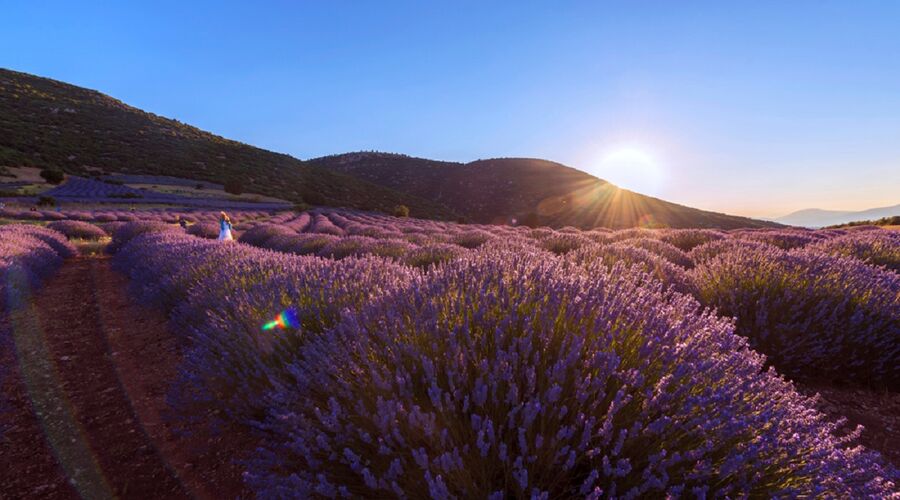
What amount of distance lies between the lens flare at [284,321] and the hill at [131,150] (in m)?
41.8

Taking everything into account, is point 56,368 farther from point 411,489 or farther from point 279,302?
point 411,489

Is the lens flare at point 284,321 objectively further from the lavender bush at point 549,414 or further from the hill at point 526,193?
the hill at point 526,193

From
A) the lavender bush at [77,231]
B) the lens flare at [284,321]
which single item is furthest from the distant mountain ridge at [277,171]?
the lens flare at [284,321]

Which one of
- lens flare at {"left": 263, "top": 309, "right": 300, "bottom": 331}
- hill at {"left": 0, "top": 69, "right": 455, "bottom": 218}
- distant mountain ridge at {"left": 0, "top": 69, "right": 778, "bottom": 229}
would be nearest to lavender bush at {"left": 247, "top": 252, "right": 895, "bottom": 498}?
lens flare at {"left": 263, "top": 309, "right": 300, "bottom": 331}

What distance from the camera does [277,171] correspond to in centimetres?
5644

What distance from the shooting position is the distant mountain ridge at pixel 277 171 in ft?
133

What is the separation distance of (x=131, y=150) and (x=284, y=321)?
2198 inches

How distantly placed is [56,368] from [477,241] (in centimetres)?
636

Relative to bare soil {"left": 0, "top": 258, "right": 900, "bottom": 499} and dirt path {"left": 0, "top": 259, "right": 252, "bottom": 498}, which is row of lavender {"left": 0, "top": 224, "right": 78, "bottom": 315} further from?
bare soil {"left": 0, "top": 258, "right": 900, "bottom": 499}

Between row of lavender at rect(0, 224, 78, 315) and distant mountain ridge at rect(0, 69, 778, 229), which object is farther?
distant mountain ridge at rect(0, 69, 778, 229)

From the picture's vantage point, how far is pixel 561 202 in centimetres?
5919

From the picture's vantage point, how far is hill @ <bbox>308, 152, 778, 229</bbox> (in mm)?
48969

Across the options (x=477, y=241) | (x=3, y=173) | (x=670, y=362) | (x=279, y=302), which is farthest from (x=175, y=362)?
(x=3, y=173)

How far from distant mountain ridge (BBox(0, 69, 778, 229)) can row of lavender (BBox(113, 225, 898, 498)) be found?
32427 millimetres
